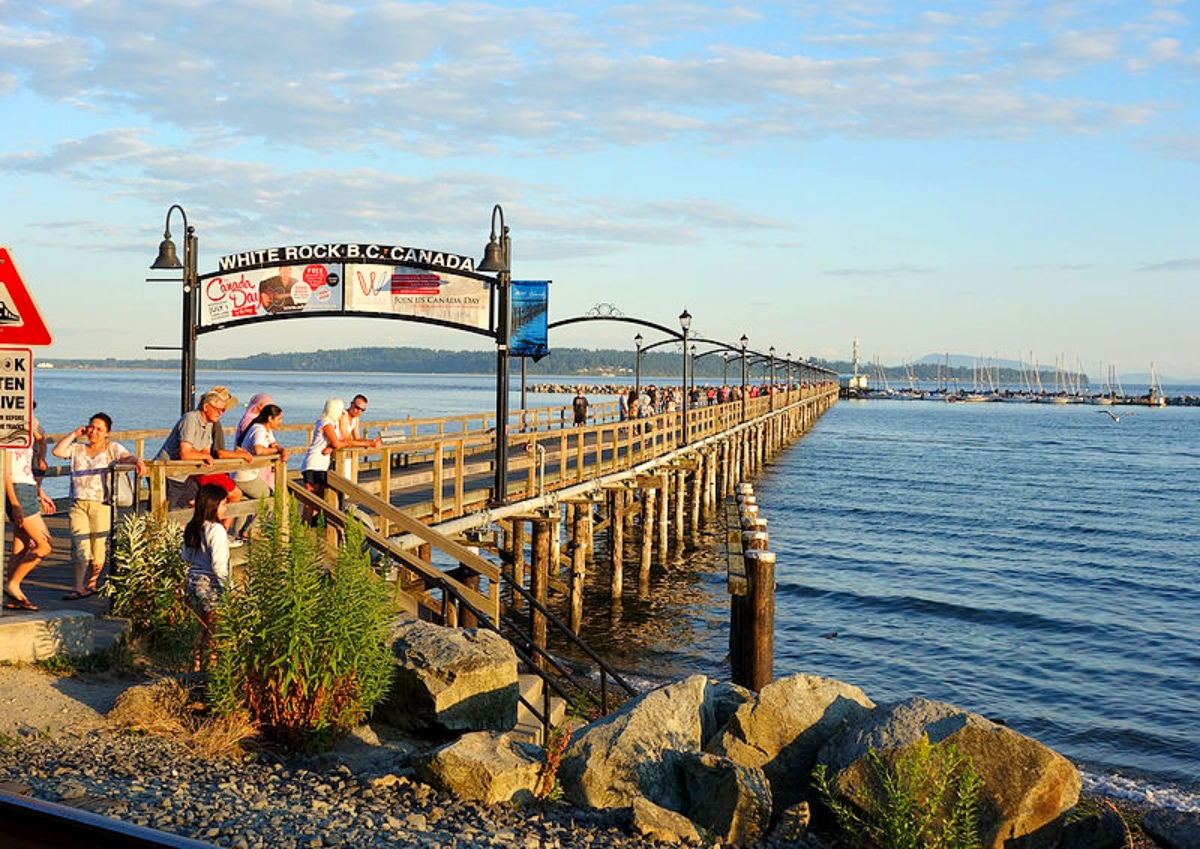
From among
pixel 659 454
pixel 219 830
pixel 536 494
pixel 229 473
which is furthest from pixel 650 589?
pixel 219 830

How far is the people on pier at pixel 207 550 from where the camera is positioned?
791cm

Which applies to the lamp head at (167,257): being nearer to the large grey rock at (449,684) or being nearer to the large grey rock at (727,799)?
the large grey rock at (449,684)

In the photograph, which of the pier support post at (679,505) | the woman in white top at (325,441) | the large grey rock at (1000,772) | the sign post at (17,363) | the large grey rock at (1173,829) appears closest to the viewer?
the large grey rock at (1000,772)

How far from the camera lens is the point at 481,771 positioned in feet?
19.8

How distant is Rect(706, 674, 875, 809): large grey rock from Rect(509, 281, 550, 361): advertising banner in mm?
12714

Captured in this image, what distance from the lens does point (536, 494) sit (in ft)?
59.4

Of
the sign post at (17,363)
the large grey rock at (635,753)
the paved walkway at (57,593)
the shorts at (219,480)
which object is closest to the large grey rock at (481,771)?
the large grey rock at (635,753)

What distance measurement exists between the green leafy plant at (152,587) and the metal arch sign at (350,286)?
7.35 metres

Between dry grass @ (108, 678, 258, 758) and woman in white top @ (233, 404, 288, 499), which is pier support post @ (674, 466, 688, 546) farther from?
dry grass @ (108, 678, 258, 758)

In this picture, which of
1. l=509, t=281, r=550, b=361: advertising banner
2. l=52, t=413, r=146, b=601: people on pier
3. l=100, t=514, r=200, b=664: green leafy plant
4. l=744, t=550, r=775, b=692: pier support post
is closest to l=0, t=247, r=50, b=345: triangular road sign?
l=100, t=514, r=200, b=664: green leafy plant

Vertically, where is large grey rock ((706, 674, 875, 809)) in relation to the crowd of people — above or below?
below

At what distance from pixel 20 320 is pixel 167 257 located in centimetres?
701

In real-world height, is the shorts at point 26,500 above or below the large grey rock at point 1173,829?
above

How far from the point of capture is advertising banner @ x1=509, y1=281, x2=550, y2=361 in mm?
20156
